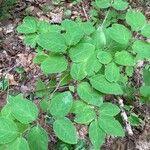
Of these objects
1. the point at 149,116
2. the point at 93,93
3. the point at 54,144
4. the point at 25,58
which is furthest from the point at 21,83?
the point at 93,93

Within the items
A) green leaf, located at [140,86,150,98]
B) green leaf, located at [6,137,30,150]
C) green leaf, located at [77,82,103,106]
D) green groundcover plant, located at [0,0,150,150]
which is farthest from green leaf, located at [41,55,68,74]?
green leaf, located at [140,86,150,98]

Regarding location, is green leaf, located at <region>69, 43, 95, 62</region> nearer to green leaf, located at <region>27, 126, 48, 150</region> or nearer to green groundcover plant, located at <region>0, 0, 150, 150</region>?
green groundcover plant, located at <region>0, 0, 150, 150</region>

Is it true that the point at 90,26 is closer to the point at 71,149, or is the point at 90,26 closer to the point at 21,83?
the point at 71,149

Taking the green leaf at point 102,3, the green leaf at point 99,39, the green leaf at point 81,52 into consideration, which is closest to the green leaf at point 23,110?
the green leaf at point 81,52

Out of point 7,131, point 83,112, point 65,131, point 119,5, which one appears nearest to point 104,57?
point 83,112

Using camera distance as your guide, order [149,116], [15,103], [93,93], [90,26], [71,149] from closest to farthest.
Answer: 1. [15,103]
2. [93,93]
3. [90,26]
4. [149,116]
5. [71,149]

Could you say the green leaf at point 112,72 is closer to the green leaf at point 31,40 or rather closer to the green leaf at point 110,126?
the green leaf at point 110,126
